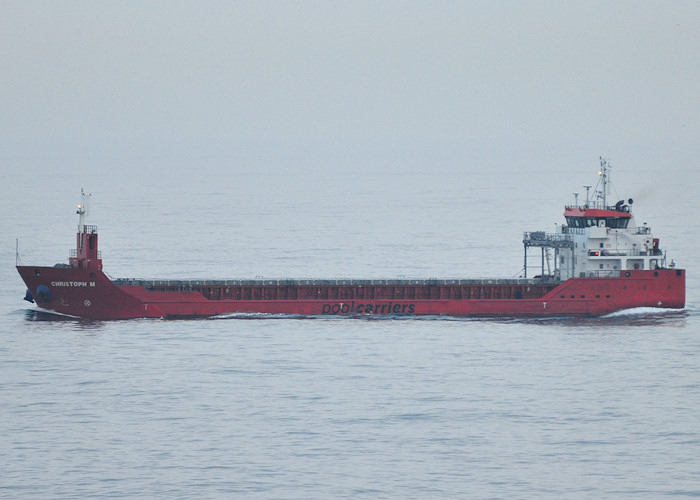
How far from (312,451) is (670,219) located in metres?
112

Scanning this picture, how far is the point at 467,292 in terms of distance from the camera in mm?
80312

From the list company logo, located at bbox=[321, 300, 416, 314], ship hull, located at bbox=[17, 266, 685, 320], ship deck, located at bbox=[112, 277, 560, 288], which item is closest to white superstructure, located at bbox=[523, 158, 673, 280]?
ship hull, located at bbox=[17, 266, 685, 320]

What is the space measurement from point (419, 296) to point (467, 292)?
2861mm

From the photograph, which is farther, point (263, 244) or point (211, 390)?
point (263, 244)

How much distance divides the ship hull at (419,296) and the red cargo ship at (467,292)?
57 mm

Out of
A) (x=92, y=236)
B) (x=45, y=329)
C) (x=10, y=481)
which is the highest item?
(x=92, y=236)

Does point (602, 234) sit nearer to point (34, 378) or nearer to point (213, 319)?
point (213, 319)

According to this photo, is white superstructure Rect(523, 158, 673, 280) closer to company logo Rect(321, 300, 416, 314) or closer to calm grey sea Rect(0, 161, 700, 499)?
calm grey sea Rect(0, 161, 700, 499)

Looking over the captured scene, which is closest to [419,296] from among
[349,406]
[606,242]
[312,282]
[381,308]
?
[381,308]

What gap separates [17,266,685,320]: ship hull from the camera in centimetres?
7781

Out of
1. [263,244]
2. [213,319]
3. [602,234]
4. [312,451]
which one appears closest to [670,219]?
[263,244]

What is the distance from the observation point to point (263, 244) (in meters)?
123

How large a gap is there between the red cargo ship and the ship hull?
57 mm

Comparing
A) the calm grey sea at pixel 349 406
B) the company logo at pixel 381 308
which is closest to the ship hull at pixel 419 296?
the company logo at pixel 381 308
